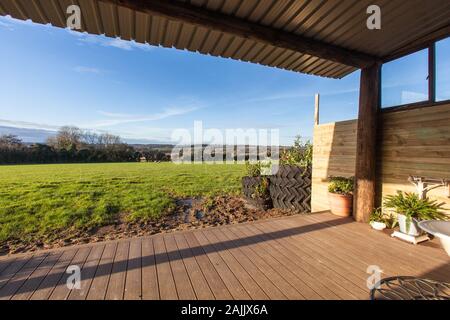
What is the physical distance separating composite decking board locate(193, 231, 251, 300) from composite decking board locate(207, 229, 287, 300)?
0.17 metres

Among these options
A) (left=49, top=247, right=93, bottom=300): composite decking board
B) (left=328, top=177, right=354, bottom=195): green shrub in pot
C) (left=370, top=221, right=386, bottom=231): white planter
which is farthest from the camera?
(left=328, top=177, right=354, bottom=195): green shrub in pot

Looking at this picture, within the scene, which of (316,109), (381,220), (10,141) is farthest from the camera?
(10,141)

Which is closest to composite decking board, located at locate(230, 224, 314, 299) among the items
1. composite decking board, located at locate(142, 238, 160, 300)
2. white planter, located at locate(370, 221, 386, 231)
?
composite decking board, located at locate(142, 238, 160, 300)

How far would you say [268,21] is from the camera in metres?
2.40

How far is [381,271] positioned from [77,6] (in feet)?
13.0

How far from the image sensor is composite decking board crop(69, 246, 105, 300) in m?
Answer: 1.67

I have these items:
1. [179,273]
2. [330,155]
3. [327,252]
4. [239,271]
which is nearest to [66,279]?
[179,273]

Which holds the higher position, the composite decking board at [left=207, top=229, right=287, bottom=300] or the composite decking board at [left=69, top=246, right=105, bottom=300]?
the composite decking board at [left=69, top=246, right=105, bottom=300]

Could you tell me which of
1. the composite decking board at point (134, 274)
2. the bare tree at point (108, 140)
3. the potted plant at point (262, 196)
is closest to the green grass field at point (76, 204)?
the potted plant at point (262, 196)

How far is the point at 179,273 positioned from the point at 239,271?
1.88 ft

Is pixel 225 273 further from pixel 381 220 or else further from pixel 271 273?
pixel 381 220

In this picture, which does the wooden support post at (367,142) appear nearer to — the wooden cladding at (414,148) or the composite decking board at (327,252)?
the wooden cladding at (414,148)

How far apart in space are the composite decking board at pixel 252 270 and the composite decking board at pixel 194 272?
1.45ft

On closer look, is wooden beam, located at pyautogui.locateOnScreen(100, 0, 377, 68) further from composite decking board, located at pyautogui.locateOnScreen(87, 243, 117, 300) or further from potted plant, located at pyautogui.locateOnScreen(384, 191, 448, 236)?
composite decking board, located at pyautogui.locateOnScreen(87, 243, 117, 300)
